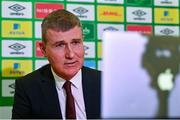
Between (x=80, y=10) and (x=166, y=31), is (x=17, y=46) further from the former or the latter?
(x=166, y=31)

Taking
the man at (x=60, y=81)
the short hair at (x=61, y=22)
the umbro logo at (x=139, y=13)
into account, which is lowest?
the man at (x=60, y=81)

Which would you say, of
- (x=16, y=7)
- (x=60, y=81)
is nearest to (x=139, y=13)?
(x=16, y=7)

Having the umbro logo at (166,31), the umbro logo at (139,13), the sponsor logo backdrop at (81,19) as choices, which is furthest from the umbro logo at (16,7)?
the umbro logo at (166,31)

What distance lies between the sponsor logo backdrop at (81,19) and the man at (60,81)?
35cm

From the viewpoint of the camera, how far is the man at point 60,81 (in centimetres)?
97

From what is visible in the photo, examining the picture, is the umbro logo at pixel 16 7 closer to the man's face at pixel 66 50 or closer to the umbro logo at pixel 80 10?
the umbro logo at pixel 80 10

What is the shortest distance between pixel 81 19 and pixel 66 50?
0.67m

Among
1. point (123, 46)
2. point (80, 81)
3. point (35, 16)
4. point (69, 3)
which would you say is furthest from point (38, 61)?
point (123, 46)

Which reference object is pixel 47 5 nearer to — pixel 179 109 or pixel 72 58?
pixel 72 58

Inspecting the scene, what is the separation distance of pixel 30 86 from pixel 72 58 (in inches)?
10.9

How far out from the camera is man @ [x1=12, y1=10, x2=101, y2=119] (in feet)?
3.20

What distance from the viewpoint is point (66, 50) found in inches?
37.1

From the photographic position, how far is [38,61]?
1526 millimetres

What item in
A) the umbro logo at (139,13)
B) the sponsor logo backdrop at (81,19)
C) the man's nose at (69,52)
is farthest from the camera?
the umbro logo at (139,13)
